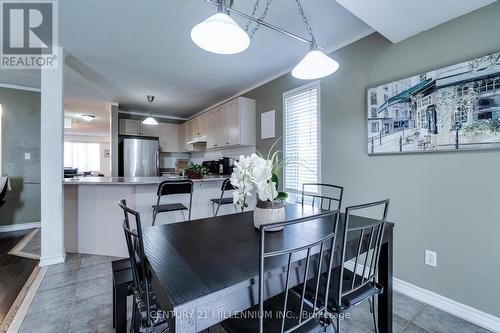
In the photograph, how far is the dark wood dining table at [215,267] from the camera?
721 millimetres

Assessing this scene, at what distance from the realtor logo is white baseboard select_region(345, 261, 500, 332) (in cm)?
385

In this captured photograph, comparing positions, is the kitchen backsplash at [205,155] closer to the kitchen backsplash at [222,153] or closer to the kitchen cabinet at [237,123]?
the kitchen backsplash at [222,153]

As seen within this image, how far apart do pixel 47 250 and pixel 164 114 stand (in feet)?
13.2

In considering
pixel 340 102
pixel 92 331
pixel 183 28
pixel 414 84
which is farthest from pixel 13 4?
pixel 414 84

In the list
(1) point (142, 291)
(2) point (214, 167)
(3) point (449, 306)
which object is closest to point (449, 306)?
(3) point (449, 306)

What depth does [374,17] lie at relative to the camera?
171 cm

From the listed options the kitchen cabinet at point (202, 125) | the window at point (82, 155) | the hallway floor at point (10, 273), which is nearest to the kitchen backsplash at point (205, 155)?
the kitchen cabinet at point (202, 125)

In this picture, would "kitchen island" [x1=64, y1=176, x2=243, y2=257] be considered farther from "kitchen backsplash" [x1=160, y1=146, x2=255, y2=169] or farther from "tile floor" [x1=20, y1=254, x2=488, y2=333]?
"kitchen backsplash" [x1=160, y1=146, x2=255, y2=169]

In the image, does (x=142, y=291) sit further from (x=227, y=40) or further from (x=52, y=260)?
(x=52, y=260)

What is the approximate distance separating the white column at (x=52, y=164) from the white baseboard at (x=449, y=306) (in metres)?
3.59

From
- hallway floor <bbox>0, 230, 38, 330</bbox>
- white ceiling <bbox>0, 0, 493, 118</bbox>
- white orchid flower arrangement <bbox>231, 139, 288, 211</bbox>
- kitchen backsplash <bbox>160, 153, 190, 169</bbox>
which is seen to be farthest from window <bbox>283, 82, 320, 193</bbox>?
kitchen backsplash <bbox>160, 153, 190, 169</bbox>

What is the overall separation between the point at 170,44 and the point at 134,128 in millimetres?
3436

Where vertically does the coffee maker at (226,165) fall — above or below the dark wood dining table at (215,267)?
above

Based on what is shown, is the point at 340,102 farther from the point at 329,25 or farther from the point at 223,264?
the point at 223,264
